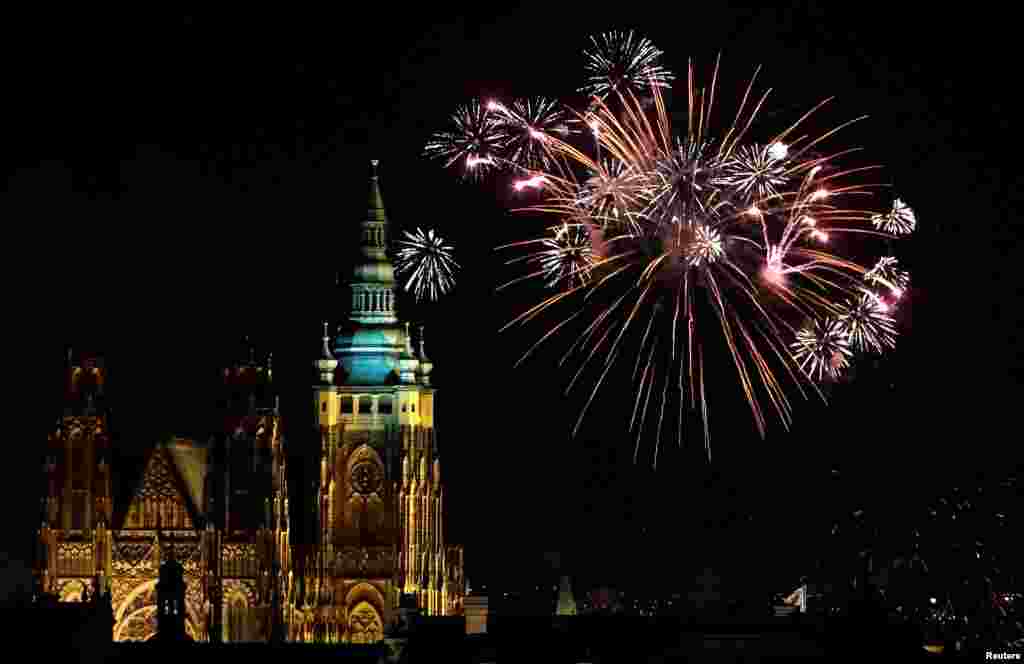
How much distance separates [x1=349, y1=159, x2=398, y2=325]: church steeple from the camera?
126688mm

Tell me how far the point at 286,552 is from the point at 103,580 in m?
7.00

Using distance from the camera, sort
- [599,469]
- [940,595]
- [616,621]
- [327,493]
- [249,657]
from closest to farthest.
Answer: [616,621] < [249,657] < [940,595] < [599,469] < [327,493]

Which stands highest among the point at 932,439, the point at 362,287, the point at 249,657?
the point at 362,287

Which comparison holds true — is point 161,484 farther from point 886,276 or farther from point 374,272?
point 886,276

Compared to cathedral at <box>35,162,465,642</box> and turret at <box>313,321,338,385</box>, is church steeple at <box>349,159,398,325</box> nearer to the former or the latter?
cathedral at <box>35,162,465,642</box>

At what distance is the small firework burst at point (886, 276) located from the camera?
6431cm

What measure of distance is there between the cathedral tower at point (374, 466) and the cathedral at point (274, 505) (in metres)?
0.06

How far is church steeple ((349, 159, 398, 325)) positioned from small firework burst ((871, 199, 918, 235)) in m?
63.4

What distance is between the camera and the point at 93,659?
6794 cm

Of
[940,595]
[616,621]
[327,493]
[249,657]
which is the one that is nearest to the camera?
[616,621]

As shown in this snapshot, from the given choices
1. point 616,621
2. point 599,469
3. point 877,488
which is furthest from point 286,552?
point 616,621

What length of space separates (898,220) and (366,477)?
63.6 m

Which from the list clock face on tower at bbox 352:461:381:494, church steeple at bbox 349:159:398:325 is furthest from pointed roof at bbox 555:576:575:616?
church steeple at bbox 349:159:398:325

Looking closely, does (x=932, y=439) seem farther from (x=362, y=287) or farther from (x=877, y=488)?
(x=362, y=287)
